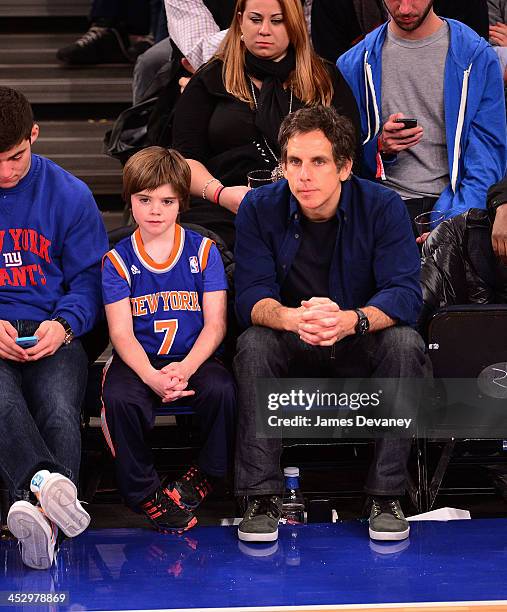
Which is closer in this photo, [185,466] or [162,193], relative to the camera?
[162,193]

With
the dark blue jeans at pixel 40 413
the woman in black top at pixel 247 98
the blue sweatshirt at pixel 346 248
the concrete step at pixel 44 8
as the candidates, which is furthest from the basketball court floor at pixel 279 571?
the concrete step at pixel 44 8

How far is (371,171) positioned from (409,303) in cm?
98

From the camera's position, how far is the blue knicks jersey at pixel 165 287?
136 inches

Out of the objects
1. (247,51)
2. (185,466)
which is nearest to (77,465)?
(185,466)

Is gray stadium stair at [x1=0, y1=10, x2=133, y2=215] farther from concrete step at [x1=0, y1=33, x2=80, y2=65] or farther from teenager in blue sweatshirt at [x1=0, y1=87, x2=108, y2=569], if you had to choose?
teenager in blue sweatshirt at [x1=0, y1=87, x2=108, y2=569]

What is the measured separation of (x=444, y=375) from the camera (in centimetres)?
351

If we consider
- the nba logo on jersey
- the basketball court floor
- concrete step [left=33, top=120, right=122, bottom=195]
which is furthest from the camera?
concrete step [left=33, top=120, right=122, bottom=195]

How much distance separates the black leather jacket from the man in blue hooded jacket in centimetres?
39

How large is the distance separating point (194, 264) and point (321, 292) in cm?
39

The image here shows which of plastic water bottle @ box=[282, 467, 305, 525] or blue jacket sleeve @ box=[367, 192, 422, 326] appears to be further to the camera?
plastic water bottle @ box=[282, 467, 305, 525]

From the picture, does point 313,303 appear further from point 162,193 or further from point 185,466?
point 185,466

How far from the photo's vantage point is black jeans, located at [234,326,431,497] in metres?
3.32

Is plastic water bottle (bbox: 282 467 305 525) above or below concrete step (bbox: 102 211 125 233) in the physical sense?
below

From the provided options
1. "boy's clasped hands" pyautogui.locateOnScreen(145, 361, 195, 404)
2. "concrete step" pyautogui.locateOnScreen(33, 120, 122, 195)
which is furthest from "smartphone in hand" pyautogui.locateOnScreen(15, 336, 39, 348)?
"concrete step" pyautogui.locateOnScreen(33, 120, 122, 195)
